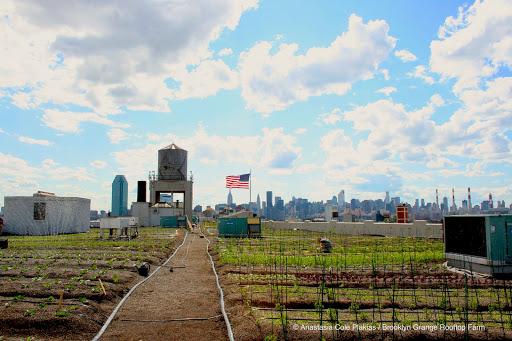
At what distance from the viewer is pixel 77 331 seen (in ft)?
29.8

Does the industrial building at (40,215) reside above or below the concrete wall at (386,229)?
above

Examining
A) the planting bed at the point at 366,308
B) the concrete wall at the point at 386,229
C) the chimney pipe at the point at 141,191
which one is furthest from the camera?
the chimney pipe at the point at 141,191

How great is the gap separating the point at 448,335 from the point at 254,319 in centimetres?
480

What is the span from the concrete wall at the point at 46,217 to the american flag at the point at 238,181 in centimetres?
2290

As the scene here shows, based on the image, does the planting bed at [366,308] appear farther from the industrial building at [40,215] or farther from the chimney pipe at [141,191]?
the chimney pipe at [141,191]

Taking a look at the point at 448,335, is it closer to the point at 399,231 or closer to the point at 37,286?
the point at 37,286

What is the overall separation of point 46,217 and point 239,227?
29092 mm

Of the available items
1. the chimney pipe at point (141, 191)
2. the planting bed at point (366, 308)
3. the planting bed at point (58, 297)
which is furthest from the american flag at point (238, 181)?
the planting bed at point (366, 308)

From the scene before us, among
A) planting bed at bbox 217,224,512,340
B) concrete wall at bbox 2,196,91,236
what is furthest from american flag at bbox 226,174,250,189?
planting bed at bbox 217,224,512,340

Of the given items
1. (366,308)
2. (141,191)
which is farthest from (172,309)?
(141,191)

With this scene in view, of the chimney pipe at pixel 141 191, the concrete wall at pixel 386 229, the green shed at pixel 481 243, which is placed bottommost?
the concrete wall at pixel 386 229

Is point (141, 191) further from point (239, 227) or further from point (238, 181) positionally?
point (239, 227)

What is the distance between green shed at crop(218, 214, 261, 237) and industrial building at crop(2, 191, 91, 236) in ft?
80.8

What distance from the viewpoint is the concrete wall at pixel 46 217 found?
5034 centimetres
